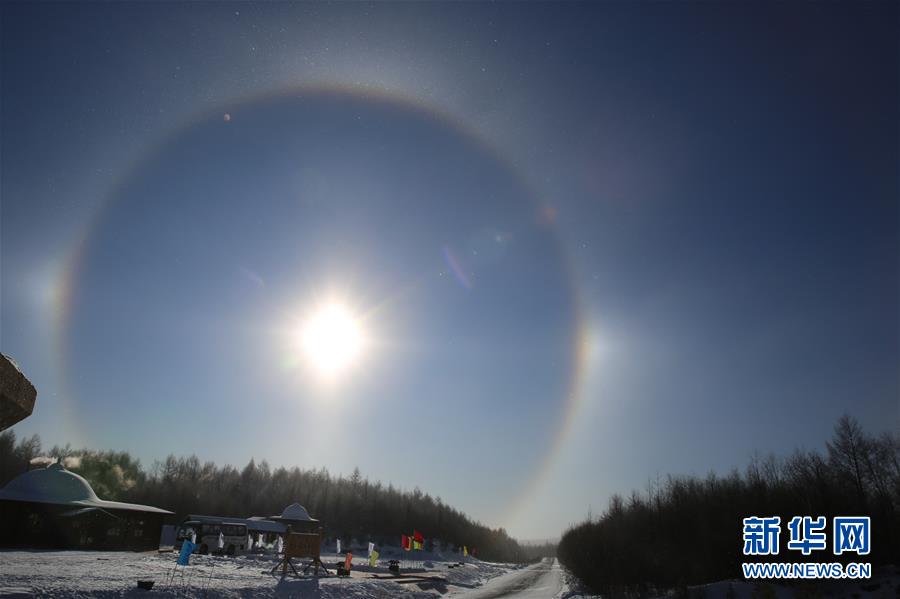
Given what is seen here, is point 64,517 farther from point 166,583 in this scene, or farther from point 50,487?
point 166,583

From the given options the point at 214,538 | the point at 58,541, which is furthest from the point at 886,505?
the point at 58,541

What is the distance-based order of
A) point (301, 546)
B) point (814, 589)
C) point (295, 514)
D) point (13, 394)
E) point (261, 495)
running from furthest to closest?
point (261, 495) < point (295, 514) < point (301, 546) < point (814, 589) < point (13, 394)

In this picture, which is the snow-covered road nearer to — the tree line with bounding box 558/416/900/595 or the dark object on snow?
the tree line with bounding box 558/416/900/595

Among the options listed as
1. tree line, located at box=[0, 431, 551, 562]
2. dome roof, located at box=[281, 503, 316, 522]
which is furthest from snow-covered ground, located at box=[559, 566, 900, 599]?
tree line, located at box=[0, 431, 551, 562]

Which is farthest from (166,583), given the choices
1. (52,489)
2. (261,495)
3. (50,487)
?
(261,495)

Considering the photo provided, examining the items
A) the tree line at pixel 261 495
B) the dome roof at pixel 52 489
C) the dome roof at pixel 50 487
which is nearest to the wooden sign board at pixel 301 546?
the dome roof at pixel 52 489

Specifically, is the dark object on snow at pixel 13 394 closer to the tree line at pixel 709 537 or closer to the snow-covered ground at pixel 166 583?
the snow-covered ground at pixel 166 583

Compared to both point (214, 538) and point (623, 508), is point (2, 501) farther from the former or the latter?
point (623, 508)

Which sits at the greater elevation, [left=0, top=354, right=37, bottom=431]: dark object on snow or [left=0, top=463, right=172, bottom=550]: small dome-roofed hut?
[left=0, top=354, right=37, bottom=431]: dark object on snow
